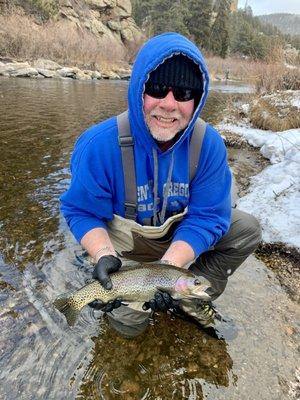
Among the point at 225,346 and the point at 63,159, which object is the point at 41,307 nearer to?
the point at 225,346

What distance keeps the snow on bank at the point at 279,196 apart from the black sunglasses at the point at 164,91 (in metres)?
2.48

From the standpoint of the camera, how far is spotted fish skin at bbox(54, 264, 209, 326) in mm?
2660

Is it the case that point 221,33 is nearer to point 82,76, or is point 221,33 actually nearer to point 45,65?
point 82,76

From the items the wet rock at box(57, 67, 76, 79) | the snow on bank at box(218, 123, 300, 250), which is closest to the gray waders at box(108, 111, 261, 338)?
the snow on bank at box(218, 123, 300, 250)

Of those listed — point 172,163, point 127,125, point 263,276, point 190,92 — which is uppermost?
point 190,92

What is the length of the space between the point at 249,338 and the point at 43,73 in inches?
1076

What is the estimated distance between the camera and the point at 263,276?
4.18 metres

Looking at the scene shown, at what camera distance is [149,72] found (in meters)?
2.61

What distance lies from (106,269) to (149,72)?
1.29 meters

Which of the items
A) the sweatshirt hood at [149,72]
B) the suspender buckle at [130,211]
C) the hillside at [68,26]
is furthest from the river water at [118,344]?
the hillside at [68,26]

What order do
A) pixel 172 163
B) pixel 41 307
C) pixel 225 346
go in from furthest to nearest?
1. pixel 41 307
2. pixel 225 346
3. pixel 172 163

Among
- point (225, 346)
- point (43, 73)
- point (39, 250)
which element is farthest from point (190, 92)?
point (43, 73)

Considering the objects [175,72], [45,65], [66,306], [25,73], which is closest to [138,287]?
[66,306]

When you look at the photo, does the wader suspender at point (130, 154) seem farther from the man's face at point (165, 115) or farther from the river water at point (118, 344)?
the river water at point (118, 344)
